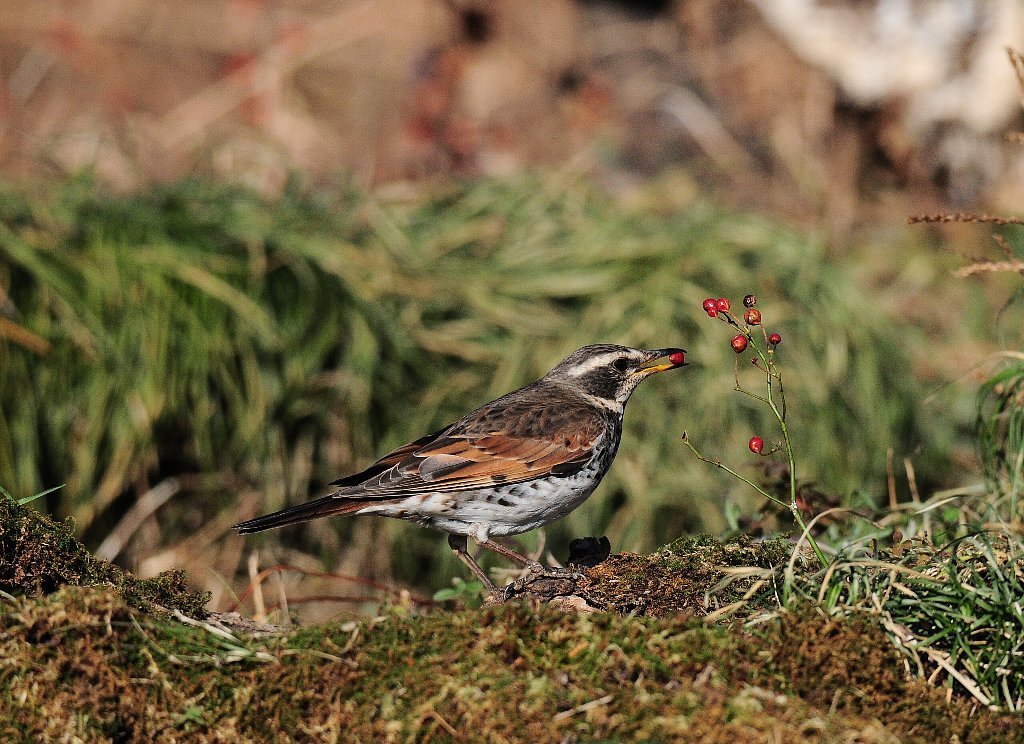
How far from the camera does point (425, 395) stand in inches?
307

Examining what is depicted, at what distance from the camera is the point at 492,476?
5.00 m

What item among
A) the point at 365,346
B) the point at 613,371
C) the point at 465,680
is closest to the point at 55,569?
the point at 465,680

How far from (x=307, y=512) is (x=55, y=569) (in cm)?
128

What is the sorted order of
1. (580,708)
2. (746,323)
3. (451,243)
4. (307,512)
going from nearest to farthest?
(580,708) < (746,323) < (307,512) < (451,243)

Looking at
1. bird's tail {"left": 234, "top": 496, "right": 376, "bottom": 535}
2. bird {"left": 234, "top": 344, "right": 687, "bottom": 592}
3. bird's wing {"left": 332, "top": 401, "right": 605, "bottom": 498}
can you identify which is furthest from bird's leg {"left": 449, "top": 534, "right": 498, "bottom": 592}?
bird's tail {"left": 234, "top": 496, "right": 376, "bottom": 535}

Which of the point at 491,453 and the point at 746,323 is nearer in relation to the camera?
the point at 746,323

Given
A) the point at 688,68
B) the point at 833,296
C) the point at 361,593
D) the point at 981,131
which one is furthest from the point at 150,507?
the point at 981,131

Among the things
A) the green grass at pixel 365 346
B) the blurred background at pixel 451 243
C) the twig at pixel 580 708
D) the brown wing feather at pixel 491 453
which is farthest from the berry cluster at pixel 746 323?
the green grass at pixel 365 346

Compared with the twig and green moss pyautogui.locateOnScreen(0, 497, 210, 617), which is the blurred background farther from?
green moss pyautogui.locateOnScreen(0, 497, 210, 617)

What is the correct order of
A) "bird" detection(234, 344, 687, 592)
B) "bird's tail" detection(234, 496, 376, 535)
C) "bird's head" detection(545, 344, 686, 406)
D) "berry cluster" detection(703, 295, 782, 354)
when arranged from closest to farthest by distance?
"berry cluster" detection(703, 295, 782, 354), "bird's tail" detection(234, 496, 376, 535), "bird" detection(234, 344, 687, 592), "bird's head" detection(545, 344, 686, 406)

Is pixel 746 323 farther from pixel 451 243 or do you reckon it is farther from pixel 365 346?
pixel 451 243

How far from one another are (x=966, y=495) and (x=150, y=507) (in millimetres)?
4606

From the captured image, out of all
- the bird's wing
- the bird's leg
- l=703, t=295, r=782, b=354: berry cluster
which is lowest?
the bird's leg

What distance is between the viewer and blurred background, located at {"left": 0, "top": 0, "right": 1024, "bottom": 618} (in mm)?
7266
